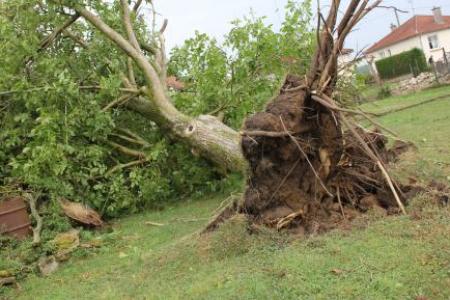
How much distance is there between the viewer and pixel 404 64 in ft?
103

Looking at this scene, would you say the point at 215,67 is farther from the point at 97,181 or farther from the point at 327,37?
the point at 327,37

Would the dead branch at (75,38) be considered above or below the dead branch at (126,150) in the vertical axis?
above

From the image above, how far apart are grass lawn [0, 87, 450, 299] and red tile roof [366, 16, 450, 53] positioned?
128ft

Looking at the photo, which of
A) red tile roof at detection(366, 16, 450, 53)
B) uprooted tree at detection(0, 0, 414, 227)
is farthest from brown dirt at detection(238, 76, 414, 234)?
red tile roof at detection(366, 16, 450, 53)

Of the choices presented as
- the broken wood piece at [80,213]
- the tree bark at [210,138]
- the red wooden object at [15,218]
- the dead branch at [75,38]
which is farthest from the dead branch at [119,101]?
the red wooden object at [15,218]

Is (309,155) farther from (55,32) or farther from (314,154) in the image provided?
(55,32)

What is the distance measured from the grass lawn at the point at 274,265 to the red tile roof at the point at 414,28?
39082mm

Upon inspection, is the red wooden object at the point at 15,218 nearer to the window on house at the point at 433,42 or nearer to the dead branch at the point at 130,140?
the dead branch at the point at 130,140

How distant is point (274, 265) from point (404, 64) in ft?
96.3

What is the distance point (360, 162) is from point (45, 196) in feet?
15.6

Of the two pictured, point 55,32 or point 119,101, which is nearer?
point 119,101

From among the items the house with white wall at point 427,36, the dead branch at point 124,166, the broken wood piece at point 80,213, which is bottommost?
Result: the broken wood piece at point 80,213

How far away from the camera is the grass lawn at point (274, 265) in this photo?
375 cm

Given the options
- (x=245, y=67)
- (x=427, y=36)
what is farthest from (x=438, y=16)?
(x=245, y=67)
